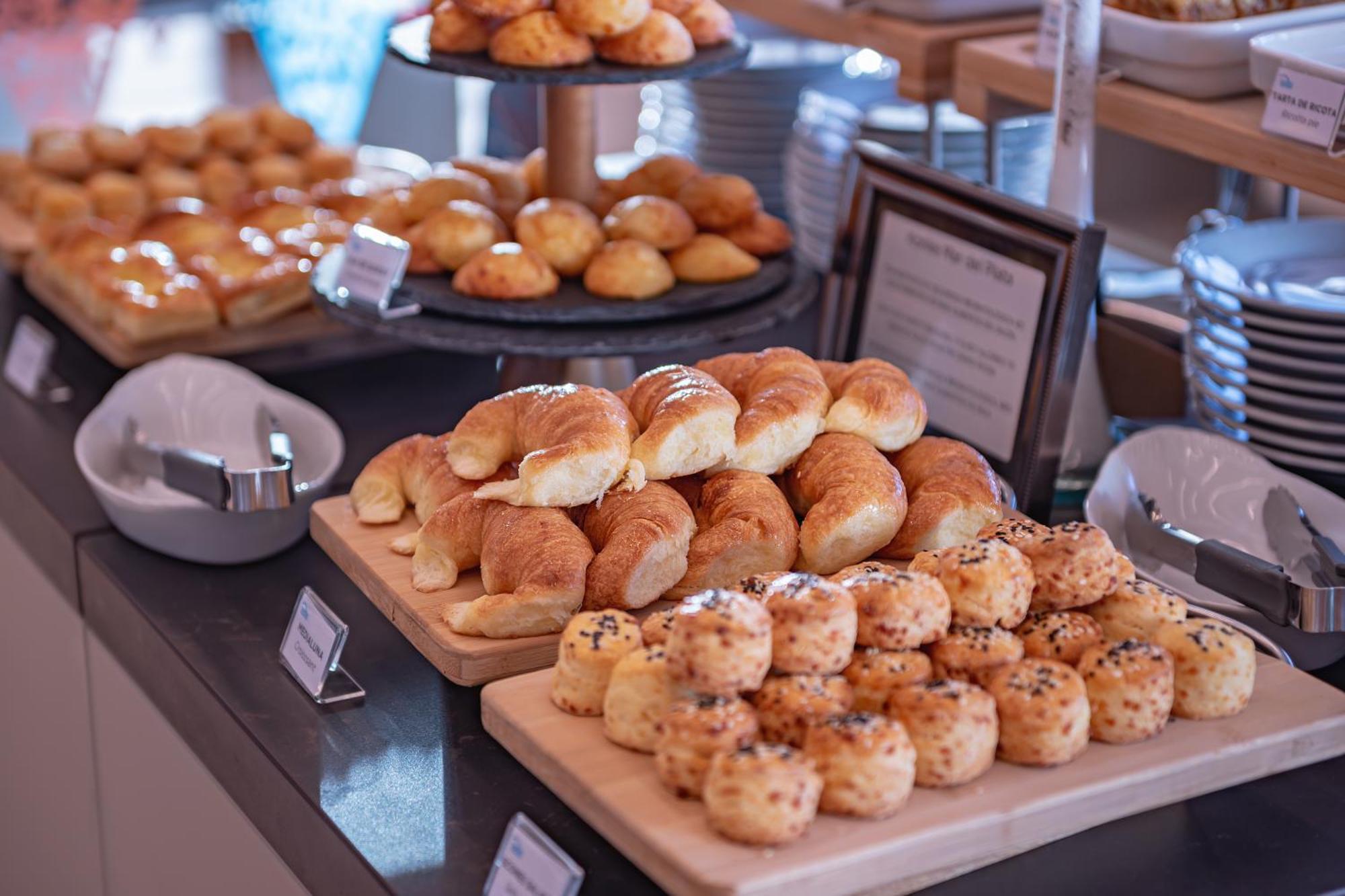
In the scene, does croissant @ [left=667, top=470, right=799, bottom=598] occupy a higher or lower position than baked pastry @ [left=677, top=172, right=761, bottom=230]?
lower

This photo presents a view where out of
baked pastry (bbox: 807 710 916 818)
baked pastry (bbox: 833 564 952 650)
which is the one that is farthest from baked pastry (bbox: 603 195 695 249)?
baked pastry (bbox: 807 710 916 818)

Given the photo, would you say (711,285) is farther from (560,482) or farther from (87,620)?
(87,620)

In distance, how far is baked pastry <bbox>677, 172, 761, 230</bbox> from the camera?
5.35 ft

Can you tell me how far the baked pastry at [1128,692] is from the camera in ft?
3.09

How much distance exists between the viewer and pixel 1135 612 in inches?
40.4

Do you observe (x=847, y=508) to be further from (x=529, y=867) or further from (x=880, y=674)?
(x=529, y=867)

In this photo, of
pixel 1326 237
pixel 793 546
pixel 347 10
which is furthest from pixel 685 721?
pixel 347 10

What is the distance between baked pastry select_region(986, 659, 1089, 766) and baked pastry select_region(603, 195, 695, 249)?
0.75 meters

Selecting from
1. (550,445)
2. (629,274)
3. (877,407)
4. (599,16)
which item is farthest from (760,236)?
(550,445)

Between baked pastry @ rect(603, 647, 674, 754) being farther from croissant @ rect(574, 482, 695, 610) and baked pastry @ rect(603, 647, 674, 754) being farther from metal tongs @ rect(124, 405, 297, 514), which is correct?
metal tongs @ rect(124, 405, 297, 514)

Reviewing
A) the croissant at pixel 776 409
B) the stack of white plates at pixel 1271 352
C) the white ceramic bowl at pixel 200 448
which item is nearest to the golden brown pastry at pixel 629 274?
the croissant at pixel 776 409

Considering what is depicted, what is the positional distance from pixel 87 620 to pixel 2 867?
48 centimetres

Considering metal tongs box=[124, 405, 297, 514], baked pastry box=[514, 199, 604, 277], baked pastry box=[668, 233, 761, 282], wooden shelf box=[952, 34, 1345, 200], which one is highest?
wooden shelf box=[952, 34, 1345, 200]

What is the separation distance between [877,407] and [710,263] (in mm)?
377
